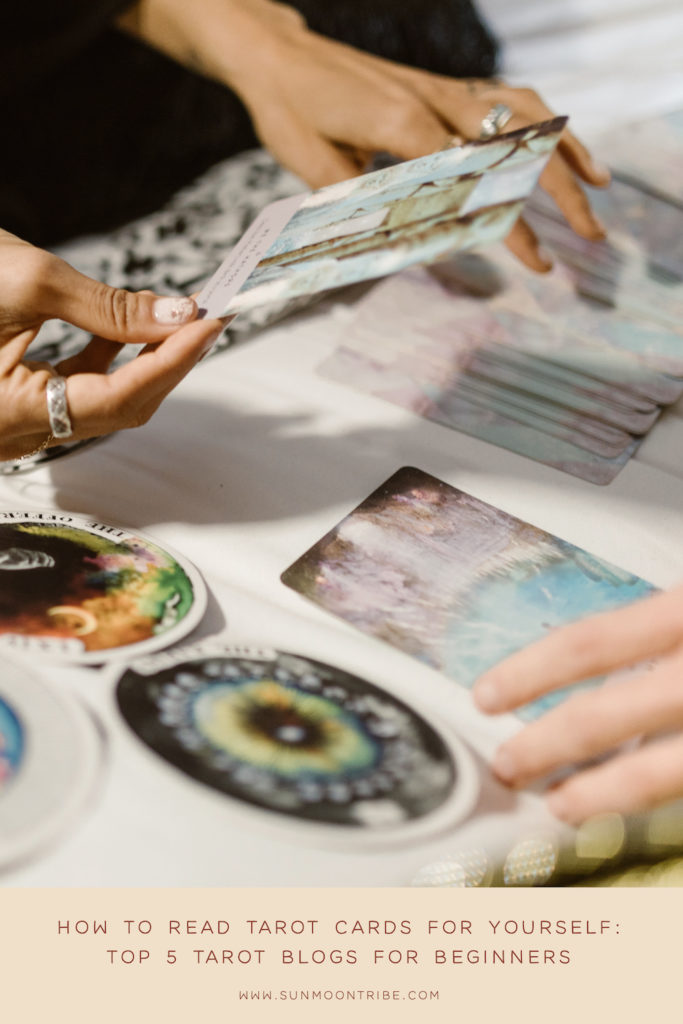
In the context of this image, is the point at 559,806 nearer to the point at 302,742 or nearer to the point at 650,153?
the point at 302,742

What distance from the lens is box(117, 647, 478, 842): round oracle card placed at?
0.45m

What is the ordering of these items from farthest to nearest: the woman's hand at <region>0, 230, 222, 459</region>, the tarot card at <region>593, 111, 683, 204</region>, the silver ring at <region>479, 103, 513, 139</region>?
the tarot card at <region>593, 111, 683, 204</region>
the silver ring at <region>479, 103, 513, 139</region>
the woman's hand at <region>0, 230, 222, 459</region>

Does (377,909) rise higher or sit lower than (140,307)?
lower

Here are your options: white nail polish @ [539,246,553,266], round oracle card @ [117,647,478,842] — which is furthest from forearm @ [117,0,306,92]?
round oracle card @ [117,647,478,842]

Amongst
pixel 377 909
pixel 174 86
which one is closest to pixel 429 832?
pixel 377 909

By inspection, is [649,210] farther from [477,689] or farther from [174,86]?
[477,689]

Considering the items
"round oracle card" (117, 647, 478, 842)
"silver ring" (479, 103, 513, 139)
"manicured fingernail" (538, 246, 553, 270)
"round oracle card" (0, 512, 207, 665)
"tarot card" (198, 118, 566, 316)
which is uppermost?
"silver ring" (479, 103, 513, 139)

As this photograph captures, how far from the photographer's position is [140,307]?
582 millimetres

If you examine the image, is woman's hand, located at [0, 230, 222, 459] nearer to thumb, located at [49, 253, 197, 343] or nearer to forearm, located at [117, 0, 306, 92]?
thumb, located at [49, 253, 197, 343]

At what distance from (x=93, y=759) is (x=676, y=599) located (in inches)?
13.6

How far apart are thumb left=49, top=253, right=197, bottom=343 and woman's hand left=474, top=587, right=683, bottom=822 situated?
0.31m

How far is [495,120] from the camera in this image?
2.78 feet

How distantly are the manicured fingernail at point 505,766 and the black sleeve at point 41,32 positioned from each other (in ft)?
2.83

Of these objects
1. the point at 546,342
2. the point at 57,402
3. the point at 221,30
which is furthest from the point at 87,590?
the point at 221,30
